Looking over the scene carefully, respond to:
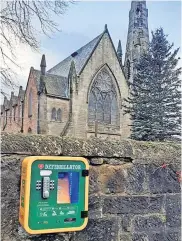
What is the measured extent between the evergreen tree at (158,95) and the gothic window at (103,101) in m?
5.36

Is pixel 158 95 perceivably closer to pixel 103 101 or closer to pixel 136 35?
pixel 103 101

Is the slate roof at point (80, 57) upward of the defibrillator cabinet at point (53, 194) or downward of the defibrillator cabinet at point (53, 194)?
upward

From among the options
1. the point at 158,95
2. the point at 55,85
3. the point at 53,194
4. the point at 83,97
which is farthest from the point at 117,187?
the point at 55,85

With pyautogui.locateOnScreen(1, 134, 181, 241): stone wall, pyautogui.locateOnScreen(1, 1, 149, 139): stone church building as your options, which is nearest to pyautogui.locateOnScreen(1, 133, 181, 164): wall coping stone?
pyautogui.locateOnScreen(1, 134, 181, 241): stone wall

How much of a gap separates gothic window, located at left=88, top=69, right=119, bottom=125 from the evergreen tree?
5.36 m

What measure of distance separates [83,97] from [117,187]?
27.7 metres

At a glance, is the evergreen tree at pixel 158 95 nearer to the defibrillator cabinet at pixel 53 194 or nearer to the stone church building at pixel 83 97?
the stone church building at pixel 83 97

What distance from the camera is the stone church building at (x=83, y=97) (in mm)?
28141

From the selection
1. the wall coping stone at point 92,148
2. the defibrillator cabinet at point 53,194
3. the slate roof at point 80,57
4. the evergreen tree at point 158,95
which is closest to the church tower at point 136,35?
the slate roof at point 80,57

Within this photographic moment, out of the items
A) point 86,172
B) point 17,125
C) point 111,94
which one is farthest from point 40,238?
point 17,125

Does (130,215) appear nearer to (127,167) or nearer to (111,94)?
(127,167)

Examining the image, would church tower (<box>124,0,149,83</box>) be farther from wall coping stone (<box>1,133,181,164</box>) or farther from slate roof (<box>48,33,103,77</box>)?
wall coping stone (<box>1,133,181,164</box>)

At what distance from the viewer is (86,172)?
1.83 meters

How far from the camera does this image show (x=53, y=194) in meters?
1.71
